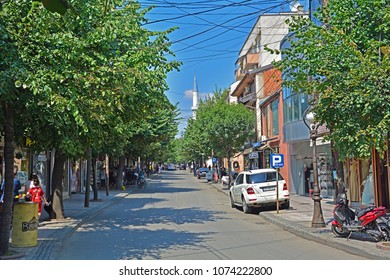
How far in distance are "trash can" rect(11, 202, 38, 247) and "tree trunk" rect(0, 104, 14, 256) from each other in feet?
3.35

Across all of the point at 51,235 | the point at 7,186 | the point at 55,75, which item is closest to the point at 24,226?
the point at 7,186

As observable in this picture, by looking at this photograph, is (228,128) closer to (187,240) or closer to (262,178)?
(262,178)

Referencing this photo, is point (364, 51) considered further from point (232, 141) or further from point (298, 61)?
point (232, 141)

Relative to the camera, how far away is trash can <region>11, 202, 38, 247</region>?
9703mm

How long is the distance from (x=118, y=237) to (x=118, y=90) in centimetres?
436

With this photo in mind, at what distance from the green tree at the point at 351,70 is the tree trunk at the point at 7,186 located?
6337 mm

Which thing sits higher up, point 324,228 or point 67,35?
point 67,35

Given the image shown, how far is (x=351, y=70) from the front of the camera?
8.80m

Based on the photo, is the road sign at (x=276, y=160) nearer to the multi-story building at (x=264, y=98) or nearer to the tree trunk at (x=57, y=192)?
the multi-story building at (x=264, y=98)

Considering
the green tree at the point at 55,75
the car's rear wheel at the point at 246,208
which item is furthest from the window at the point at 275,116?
the green tree at the point at 55,75

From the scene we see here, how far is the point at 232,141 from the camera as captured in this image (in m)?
35.5

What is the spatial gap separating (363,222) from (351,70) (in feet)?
12.0

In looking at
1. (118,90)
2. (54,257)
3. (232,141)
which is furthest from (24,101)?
(232,141)

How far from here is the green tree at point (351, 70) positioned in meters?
8.65
